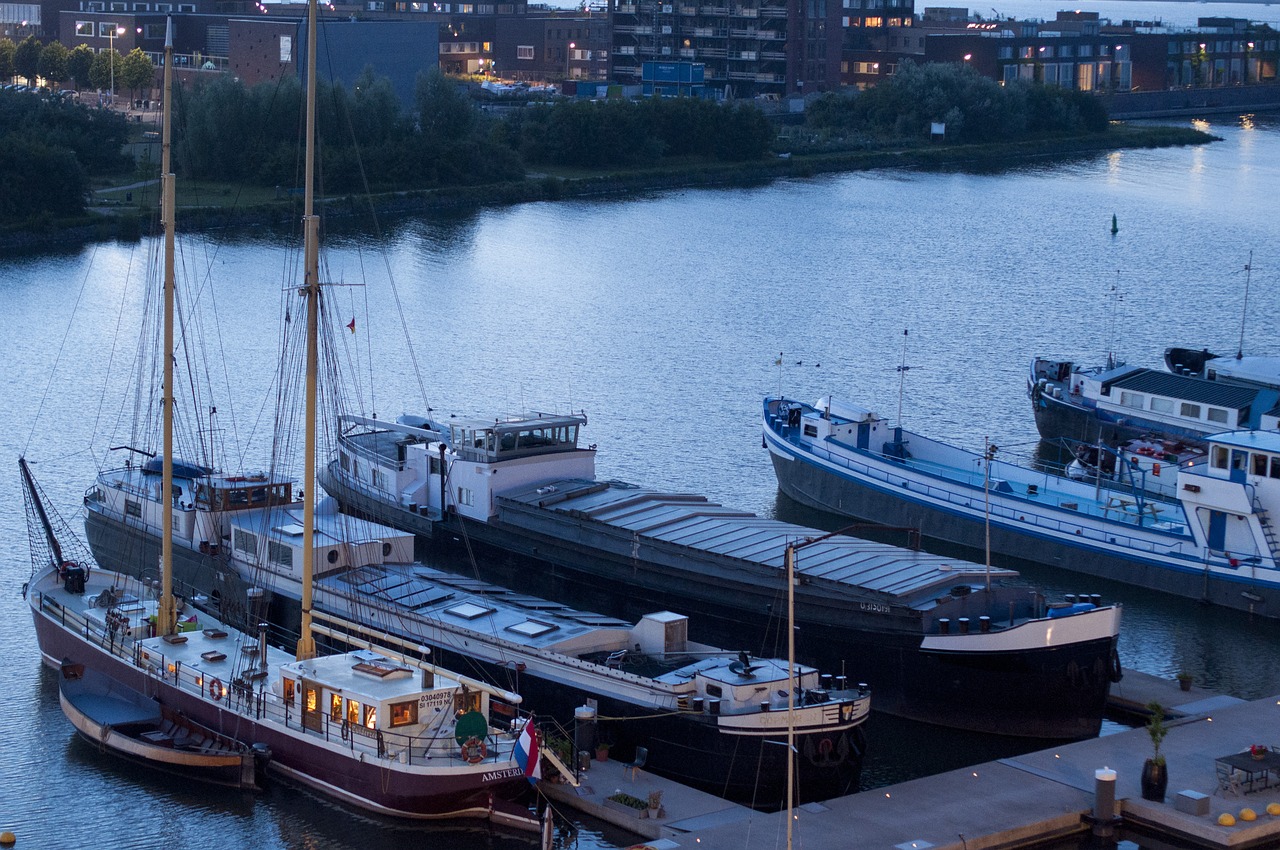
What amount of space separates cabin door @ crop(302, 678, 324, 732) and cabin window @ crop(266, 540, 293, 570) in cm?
606

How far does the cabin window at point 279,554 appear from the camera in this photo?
100ft

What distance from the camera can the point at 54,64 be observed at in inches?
5010

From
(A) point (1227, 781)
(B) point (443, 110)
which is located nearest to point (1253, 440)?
(A) point (1227, 781)

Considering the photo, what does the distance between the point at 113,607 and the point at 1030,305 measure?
48726 millimetres

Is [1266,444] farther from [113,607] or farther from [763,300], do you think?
[763,300]

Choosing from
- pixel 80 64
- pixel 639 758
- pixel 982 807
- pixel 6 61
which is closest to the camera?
pixel 982 807

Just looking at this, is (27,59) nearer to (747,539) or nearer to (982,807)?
(747,539)

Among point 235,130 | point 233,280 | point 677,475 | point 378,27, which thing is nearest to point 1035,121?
point 378,27

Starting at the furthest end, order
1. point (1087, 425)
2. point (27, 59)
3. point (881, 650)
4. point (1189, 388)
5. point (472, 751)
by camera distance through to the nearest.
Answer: point (27, 59) < point (1087, 425) < point (1189, 388) < point (881, 650) < point (472, 751)

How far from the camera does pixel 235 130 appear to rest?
91750mm

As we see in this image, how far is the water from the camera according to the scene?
27.6 m

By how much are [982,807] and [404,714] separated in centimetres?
779

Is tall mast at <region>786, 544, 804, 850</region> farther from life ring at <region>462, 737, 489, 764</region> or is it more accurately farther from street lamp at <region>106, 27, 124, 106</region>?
street lamp at <region>106, 27, 124, 106</region>

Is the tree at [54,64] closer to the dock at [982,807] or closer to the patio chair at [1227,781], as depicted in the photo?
the dock at [982,807]
